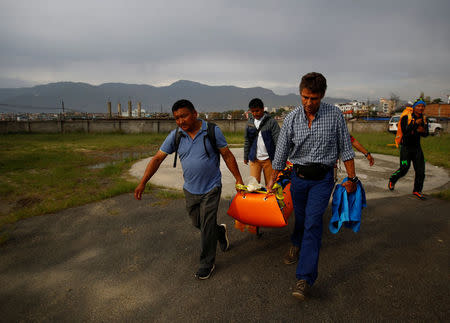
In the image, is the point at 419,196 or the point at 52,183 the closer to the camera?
the point at 419,196

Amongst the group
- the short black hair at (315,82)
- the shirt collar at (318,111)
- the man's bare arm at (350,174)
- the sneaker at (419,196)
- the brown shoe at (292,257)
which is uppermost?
the short black hair at (315,82)

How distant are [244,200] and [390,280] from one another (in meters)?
1.73

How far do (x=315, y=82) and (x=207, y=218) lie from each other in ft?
5.77

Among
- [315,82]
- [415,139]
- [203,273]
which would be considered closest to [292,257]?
[203,273]

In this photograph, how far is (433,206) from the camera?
491 cm

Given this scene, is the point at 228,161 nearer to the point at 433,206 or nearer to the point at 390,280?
the point at 390,280

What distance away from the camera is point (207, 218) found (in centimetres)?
290

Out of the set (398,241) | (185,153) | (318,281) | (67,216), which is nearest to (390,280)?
(318,281)

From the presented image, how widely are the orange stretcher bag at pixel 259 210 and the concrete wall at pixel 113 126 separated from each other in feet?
77.3

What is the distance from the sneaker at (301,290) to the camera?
8.04 feet

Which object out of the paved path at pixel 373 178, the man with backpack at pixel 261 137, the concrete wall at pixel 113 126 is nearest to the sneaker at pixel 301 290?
the man with backpack at pixel 261 137

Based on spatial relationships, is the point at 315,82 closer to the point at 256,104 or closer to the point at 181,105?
the point at 181,105

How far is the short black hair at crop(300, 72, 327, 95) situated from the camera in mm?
2457

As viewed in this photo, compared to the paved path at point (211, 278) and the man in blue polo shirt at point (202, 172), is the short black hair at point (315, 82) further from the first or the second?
the paved path at point (211, 278)
